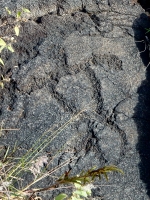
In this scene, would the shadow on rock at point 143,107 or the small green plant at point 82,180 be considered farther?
the shadow on rock at point 143,107

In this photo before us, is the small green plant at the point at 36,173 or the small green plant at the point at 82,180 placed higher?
the small green plant at the point at 82,180

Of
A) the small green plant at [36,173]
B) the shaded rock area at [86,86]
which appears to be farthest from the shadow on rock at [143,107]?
the small green plant at [36,173]

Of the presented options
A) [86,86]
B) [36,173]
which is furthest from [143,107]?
[36,173]

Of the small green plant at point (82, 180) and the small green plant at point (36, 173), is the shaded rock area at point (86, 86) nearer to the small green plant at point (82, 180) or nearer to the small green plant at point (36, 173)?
the small green plant at point (36, 173)

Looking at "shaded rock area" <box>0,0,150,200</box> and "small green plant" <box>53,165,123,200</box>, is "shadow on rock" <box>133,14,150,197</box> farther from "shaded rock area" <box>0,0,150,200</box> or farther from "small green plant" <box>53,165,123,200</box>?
"small green plant" <box>53,165,123,200</box>

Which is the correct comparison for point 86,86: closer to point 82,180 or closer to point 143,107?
point 143,107

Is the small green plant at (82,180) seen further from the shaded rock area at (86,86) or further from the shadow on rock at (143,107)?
the shadow on rock at (143,107)

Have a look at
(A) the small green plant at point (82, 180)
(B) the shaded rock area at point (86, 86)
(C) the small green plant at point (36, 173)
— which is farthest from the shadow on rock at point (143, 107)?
(A) the small green plant at point (82, 180)
